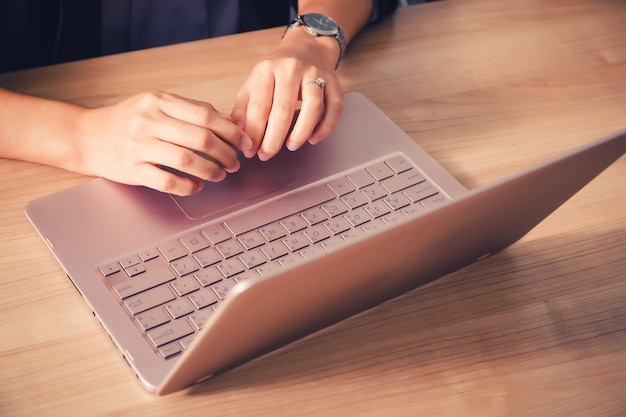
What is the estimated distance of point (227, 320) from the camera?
1.72 ft

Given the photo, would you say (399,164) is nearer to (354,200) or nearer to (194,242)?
(354,200)

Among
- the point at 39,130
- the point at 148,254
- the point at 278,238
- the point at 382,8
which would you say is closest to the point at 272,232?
the point at 278,238

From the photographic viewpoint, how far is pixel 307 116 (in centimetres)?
81

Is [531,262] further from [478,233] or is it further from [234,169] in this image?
[234,169]

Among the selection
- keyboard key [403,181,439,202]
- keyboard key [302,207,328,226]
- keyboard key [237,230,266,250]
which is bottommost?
keyboard key [237,230,266,250]

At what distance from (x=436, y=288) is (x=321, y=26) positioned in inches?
15.7

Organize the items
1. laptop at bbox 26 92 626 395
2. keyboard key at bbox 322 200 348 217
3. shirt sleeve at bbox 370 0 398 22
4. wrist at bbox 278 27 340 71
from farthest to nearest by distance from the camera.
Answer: shirt sleeve at bbox 370 0 398 22 < wrist at bbox 278 27 340 71 < keyboard key at bbox 322 200 348 217 < laptop at bbox 26 92 626 395

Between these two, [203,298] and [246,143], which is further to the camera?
[246,143]

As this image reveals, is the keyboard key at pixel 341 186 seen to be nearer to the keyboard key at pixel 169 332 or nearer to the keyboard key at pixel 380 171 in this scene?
the keyboard key at pixel 380 171

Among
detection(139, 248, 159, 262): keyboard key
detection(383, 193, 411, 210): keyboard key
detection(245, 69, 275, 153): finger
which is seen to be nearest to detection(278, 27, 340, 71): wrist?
detection(245, 69, 275, 153): finger

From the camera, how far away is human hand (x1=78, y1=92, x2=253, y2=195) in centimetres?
75

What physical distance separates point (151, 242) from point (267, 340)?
164 mm

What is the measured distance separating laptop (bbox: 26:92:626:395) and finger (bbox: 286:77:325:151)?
0.03 m

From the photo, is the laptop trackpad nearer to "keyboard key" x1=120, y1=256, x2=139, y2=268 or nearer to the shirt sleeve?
"keyboard key" x1=120, y1=256, x2=139, y2=268
